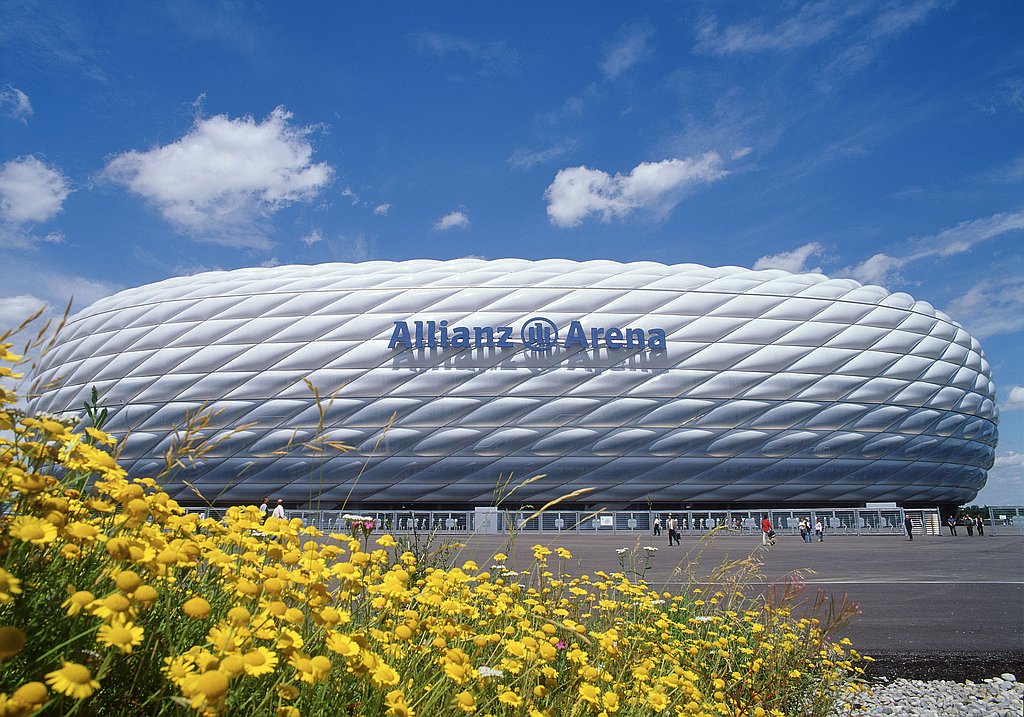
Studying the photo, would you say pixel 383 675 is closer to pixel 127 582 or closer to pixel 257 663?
pixel 257 663

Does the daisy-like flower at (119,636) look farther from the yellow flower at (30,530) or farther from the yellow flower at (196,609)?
the yellow flower at (30,530)

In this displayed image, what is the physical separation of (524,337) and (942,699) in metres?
31.7

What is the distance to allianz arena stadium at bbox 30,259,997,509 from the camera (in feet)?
114

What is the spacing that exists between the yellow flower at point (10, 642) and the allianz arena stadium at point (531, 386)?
109ft

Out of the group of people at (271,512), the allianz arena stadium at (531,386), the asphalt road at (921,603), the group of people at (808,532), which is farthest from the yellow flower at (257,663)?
the allianz arena stadium at (531,386)

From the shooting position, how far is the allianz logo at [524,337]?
35.2 metres

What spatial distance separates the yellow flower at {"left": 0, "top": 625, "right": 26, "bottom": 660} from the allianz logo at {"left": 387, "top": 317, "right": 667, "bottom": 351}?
1356 inches

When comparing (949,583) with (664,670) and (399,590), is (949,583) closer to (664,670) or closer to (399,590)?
(664,670)

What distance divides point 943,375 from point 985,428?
680 cm

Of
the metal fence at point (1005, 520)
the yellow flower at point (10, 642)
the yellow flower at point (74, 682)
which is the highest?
the yellow flower at point (10, 642)

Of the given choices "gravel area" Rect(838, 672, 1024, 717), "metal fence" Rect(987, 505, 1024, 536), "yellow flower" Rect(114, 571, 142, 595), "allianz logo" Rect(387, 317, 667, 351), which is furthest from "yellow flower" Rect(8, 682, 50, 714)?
"metal fence" Rect(987, 505, 1024, 536)

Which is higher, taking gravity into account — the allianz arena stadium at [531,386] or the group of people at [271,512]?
the allianz arena stadium at [531,386]

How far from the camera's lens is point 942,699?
4.13m

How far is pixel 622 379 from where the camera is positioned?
35.3 m
